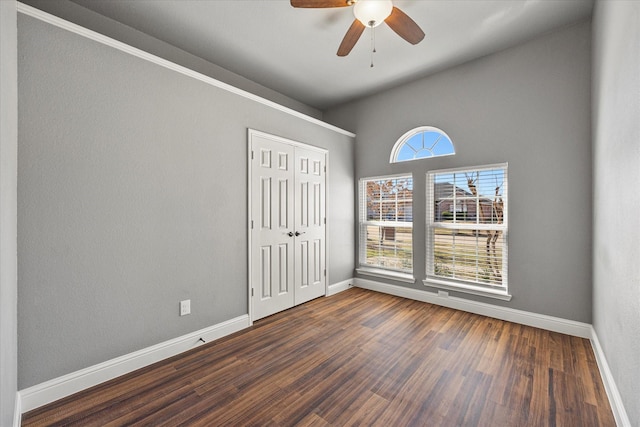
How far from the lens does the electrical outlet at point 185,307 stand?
244 cm

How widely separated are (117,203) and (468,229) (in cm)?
367

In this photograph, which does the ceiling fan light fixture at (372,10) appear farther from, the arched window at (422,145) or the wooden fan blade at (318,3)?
the arched window at (422,145)

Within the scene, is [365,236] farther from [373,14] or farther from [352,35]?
[373,14]

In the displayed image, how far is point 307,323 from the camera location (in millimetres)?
3016

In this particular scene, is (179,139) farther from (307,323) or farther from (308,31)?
(307,323)

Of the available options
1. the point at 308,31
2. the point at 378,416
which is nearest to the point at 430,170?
the point at 308,31

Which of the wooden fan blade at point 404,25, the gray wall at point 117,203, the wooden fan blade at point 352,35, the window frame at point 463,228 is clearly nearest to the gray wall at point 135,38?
the gray wall at point 117,203

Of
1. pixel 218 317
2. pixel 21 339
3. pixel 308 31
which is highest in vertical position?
pixel 308 31

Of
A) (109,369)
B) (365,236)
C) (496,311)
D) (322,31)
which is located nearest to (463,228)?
(496,311)

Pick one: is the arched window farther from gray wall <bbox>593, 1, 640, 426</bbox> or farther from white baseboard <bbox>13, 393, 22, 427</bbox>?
white baseboard <bbox>13, 393, 22, 427</bbox>

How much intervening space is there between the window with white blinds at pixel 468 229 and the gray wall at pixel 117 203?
249 centimetres

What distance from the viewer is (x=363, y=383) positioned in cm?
197

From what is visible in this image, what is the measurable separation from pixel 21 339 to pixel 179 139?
1.75 metres
